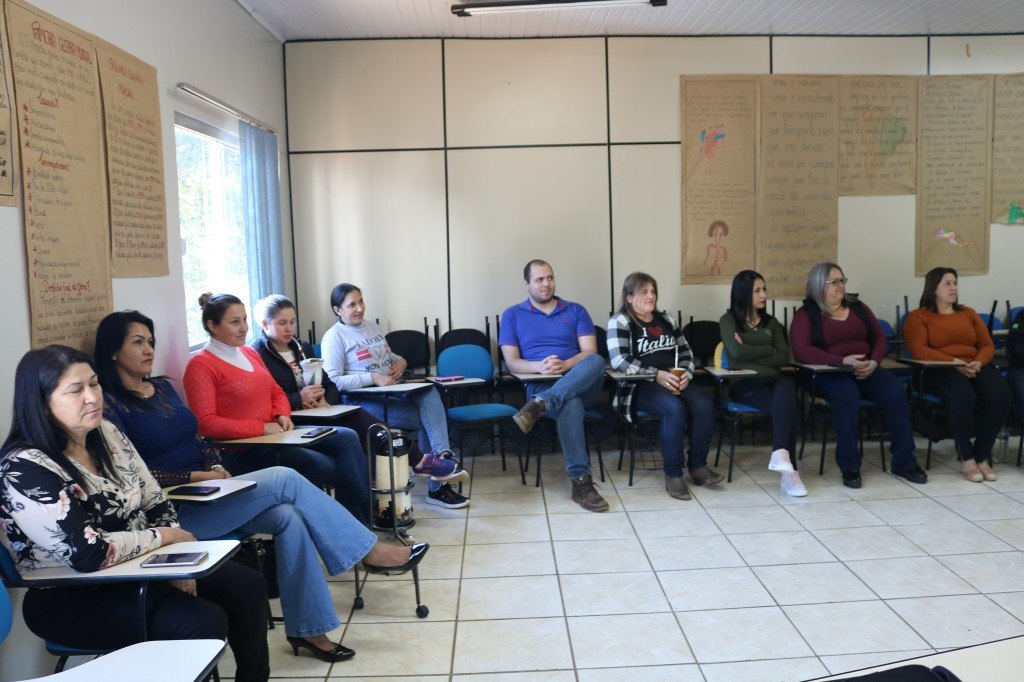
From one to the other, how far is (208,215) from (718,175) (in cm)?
359

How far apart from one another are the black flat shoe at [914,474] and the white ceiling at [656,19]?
9.86ft

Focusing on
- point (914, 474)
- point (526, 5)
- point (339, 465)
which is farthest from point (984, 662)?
point (526, 5)

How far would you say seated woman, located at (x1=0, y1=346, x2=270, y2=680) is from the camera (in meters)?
2.01

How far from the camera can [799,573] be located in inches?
134

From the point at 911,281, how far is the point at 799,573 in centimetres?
346

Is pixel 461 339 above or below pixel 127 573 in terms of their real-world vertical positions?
above

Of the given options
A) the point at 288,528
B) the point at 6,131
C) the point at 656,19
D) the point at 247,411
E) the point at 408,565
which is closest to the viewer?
the point at 6,131

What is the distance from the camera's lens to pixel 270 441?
3205mm

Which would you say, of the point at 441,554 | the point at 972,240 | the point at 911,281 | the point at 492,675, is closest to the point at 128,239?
the point at 441,554

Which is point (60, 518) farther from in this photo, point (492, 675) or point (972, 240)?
point (972, 240)

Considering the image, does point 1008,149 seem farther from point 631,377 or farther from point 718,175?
point 631,377

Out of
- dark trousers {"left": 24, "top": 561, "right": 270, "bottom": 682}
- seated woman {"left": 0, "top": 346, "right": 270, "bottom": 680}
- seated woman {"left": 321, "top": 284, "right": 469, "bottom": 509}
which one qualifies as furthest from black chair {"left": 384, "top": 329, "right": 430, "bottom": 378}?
dark trousers {"left": 24, "top": 561, "right": 270, "bottom": 682}

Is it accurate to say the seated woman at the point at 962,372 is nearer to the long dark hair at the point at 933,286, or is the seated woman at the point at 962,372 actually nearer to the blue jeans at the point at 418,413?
the long dark hair at the point at 933,286

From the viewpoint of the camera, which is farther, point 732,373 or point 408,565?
point 732,373
